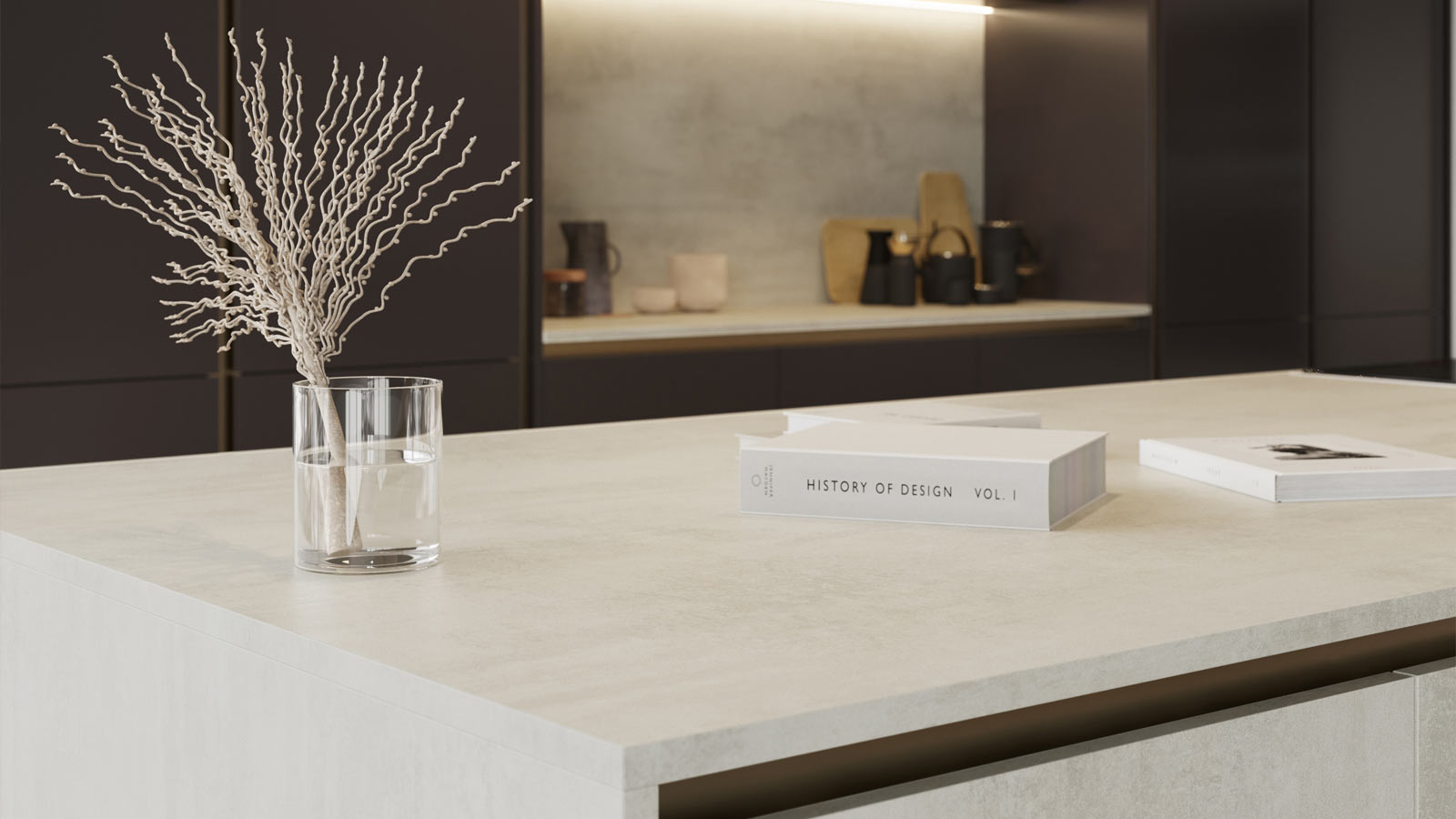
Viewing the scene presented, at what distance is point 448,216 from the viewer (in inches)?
142

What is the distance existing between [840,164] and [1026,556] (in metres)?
3.85

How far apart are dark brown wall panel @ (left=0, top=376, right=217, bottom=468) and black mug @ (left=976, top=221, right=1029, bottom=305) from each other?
8.01 ft

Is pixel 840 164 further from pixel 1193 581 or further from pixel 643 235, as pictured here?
pixel 1193 581

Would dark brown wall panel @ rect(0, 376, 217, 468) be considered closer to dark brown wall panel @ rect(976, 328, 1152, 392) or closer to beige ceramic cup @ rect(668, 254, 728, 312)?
beige ceramic cup @ rect(668, 254, 728, 312)

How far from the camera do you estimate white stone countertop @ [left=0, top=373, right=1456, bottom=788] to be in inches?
32.4

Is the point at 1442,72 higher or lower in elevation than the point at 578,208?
higher

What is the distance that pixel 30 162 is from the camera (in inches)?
119

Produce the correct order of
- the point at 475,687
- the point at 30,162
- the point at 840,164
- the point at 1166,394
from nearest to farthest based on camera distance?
the point at 475,687 < the point at 1166,394 < the point at 30,162 < the point at 840,164

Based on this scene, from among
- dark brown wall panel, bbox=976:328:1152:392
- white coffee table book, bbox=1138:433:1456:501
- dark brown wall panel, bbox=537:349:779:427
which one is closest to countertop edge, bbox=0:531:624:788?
white coffee table book, bbox=1138:433:1456:501

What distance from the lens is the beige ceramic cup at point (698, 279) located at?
445 cm

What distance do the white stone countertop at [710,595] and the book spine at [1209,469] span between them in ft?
0.06

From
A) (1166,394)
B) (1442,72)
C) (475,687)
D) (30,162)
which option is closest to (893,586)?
(475,687)

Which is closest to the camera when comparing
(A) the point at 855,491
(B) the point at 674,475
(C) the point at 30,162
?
(A) the point at 855,491

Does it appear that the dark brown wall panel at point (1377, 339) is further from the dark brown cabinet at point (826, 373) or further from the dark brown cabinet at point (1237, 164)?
the dark brown cabinet at point (826, 373)
